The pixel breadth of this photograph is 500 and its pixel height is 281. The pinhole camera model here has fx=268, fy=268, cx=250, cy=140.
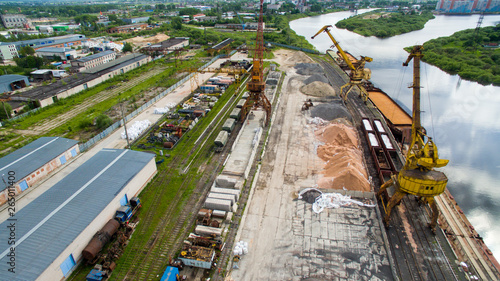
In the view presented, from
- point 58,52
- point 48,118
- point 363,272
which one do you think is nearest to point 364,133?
point 363,272

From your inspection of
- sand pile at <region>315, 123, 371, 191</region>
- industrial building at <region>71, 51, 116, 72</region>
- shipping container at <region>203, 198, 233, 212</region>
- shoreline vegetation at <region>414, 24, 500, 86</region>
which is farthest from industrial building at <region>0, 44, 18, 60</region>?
shoreline vegetation at <region>414, 24, 500, 86</region>

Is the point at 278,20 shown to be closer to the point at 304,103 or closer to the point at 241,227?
the point at 304,103

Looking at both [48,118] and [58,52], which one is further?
[58,52]

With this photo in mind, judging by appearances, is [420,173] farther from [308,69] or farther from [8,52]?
[8,52]

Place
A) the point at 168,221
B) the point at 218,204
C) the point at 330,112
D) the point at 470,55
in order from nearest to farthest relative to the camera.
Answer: the point at 168,221 < the point at 218,204 < the point at 330,112 < the point at 470,55

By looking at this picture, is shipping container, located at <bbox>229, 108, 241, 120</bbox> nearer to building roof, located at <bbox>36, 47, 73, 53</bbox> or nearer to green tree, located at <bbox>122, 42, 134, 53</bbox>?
green tree, located at <bbox>122, 42, 134, 53</bbox>

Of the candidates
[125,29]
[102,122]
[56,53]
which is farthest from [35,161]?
[125,29]

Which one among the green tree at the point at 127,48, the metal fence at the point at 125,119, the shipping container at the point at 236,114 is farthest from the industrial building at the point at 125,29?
the shipping container at the point at 236,114
